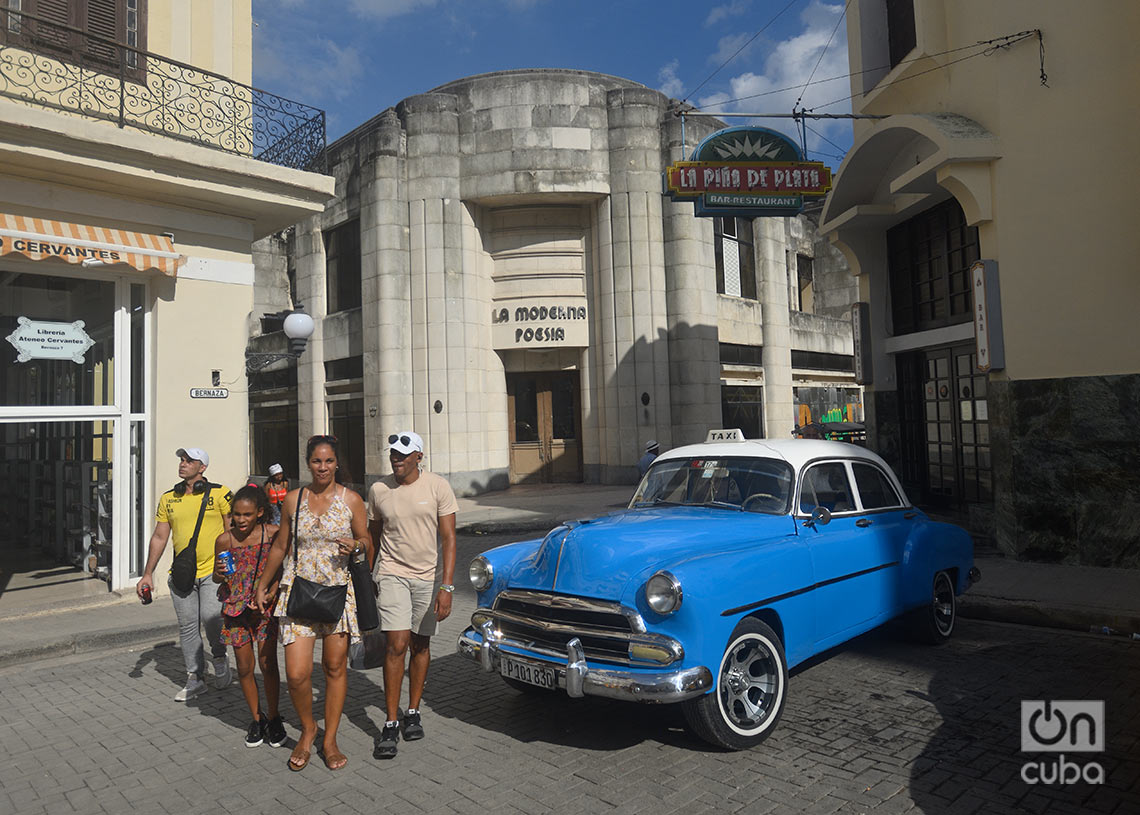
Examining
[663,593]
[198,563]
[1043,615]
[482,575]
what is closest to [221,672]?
[198,563]

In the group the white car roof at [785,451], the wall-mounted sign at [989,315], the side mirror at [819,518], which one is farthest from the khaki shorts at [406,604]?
the wall-mounted sign at [989,315]

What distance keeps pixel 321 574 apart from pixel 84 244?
617cm

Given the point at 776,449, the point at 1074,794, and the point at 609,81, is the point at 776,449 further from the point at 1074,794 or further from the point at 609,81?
the point at 609,81

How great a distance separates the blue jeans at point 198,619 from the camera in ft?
18.7

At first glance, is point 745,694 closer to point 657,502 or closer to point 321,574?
point 657,502

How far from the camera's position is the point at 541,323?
20.7 meters

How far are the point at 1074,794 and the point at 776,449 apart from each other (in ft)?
8.77

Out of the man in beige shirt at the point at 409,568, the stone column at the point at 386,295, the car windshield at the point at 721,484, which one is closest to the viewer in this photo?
the man in beige shirt at the point at 409,568

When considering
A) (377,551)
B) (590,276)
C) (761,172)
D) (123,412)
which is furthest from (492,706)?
(590,276)

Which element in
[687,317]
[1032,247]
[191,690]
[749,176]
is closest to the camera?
[191,690]

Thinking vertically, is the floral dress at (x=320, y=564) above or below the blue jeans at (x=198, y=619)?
above

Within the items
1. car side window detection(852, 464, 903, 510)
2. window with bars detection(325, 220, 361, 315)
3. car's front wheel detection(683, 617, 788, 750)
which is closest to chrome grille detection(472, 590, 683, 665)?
car's front wheel detection(683, 617, 788, 750)

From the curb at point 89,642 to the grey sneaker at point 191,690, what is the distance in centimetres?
213

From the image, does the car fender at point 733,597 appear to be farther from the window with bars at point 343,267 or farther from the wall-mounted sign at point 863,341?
the window with bars at point 343,267
